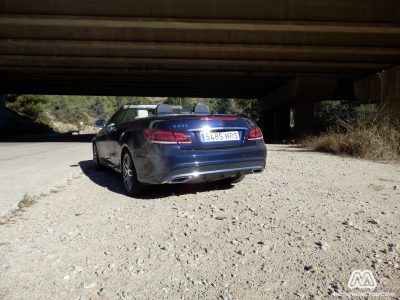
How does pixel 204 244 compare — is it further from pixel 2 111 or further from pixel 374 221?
pixel 2 111

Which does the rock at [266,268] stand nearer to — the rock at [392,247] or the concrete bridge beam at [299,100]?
the rock at [392,247]

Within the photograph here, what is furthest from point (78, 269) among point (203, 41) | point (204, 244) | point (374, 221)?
point (203, 41)

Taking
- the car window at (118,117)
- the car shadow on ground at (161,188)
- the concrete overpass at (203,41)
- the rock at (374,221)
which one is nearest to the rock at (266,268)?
the rock at (374,221)

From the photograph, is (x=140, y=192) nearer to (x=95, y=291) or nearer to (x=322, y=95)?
(x=95, y=291)

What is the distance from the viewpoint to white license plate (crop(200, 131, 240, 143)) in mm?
4832

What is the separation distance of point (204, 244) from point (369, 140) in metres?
8.01

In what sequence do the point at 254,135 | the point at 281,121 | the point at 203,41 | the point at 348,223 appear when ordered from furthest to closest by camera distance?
the point at 281,121
the point at 203,41
the point at 254,135
the point at 348,223

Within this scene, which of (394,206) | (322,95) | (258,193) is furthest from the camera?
(322,95)

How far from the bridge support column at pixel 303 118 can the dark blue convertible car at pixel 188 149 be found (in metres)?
22.6

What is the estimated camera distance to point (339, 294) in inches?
91.0

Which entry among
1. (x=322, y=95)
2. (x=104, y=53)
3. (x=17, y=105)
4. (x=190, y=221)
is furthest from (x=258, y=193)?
(x=17, y=105)

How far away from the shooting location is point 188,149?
4723 millimetres

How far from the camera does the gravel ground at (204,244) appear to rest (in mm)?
2453

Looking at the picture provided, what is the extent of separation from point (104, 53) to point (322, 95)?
1572 cm
